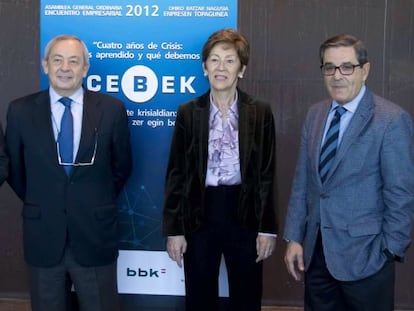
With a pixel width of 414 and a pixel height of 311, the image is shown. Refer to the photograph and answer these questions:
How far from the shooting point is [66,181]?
9.97 feet

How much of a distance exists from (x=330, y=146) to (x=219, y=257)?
0.93 m

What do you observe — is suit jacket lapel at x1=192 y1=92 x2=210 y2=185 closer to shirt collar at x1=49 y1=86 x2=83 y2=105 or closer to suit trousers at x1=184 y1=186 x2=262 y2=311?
suit trousers at x1=184 y1=186 x2=262 y2=311

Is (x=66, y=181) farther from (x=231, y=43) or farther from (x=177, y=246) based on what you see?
(x=231, y=43)

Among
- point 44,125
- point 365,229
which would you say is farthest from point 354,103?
point 44,125

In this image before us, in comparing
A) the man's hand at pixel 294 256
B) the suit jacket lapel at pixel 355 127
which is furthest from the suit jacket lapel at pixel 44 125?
the suit jacket lapel at pixel 355 127

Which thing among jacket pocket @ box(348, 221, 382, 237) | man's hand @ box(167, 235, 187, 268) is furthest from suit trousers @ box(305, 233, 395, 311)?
man's hand @ box(167, 235, 187, 268)

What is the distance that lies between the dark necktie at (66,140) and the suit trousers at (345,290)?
1312 mm

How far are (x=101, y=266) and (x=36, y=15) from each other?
6.57 feet

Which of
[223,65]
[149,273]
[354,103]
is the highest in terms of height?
[223,65]

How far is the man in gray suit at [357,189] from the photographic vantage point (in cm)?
258

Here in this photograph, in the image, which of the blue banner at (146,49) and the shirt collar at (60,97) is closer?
the shirt collar at (60,97)

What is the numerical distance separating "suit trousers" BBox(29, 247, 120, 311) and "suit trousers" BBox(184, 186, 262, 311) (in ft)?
1.51

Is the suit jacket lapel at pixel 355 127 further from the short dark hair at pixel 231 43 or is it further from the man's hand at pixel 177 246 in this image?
the man's hand at pixel 177 246

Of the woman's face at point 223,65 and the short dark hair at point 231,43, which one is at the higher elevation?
the short dark hair at point 231,43
